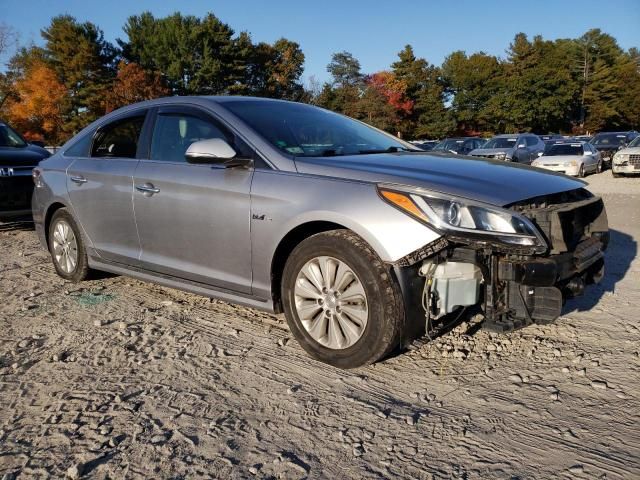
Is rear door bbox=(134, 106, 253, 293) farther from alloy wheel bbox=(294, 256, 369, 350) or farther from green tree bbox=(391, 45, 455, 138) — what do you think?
green tree bbox=(391, 45, 455, 138)

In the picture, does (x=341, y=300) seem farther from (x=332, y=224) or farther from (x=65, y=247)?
(x=65, y=247)

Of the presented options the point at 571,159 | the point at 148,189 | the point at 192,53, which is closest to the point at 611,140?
the point at 571,159

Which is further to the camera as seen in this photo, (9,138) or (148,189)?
(9,138)

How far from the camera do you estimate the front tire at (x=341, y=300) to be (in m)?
2.86

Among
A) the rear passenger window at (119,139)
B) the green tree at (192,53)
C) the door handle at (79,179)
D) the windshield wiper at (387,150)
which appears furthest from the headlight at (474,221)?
the green tree at (192,53)

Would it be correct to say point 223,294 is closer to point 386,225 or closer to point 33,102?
point 386,225

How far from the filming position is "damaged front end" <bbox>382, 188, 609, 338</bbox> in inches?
108

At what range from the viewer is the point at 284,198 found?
127 inches

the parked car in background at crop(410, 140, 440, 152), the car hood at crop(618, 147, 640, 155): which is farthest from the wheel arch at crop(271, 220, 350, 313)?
the car hood at crop(618, 147, 640, 155)

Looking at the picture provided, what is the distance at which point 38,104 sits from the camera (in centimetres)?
4525

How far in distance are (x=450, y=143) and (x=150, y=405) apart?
23308 millimetres

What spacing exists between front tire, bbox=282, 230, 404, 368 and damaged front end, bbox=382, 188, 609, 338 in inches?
4.7

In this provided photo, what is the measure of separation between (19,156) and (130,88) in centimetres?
4235

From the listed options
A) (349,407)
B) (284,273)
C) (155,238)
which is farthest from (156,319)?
(349,407)
